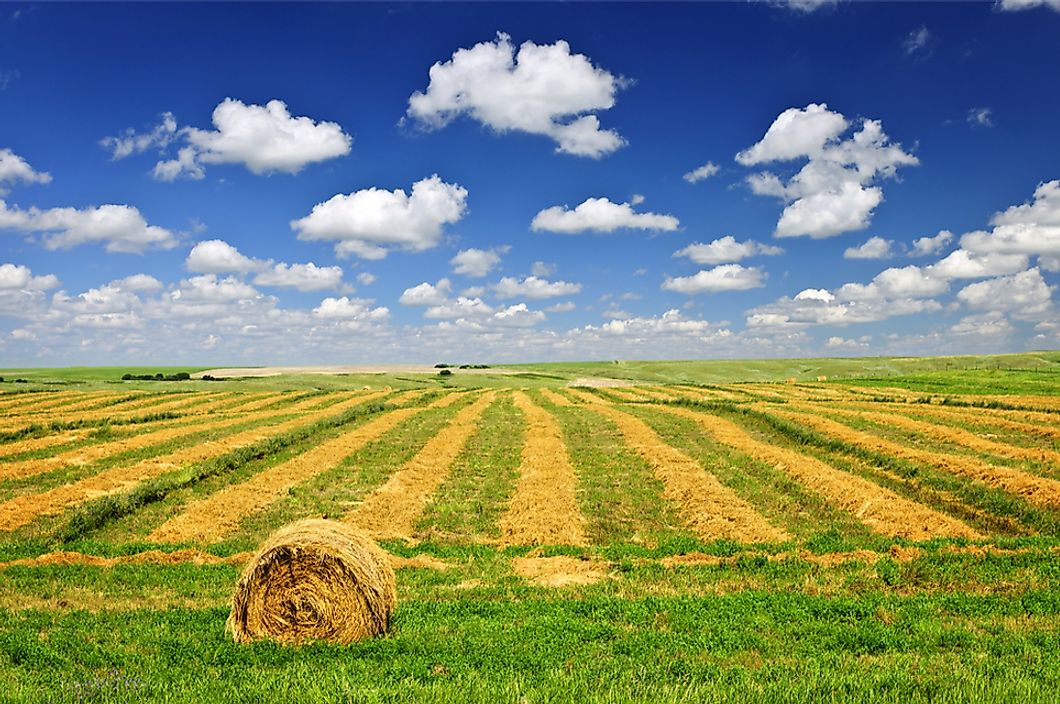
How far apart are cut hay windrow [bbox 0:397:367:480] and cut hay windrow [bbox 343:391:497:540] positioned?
12453mm

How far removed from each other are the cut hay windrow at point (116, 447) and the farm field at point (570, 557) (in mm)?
244

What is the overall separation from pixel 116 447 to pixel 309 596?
80.9ft

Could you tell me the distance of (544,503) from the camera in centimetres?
1964

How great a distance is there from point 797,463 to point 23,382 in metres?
97.3

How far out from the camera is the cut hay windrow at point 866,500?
16.8m

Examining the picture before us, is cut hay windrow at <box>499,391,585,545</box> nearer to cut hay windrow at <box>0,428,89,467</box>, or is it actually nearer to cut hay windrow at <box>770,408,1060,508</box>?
cut hay windrow at <box>770,408,1060,508</box>

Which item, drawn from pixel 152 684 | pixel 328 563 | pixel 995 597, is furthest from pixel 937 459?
pixel 152 684

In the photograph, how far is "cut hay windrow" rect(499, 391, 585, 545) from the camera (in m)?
16.7

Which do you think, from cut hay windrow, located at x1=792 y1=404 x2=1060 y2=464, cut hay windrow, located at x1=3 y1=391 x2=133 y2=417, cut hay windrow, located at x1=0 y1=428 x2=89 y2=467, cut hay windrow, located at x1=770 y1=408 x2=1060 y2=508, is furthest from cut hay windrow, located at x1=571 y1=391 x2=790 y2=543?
cut hay windrow, located at x1=3 y1=391 x2=133 y2=417

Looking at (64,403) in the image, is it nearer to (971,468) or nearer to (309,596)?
(309,596)

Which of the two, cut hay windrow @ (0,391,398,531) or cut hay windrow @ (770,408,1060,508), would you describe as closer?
cut hay windrow @ (0,391,398,531)

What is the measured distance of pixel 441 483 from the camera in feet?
76.2

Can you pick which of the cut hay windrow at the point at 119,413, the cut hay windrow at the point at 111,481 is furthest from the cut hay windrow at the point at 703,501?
the cut hay windrow at the point at 119,413

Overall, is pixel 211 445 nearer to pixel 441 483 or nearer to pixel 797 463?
pixel 441 483
